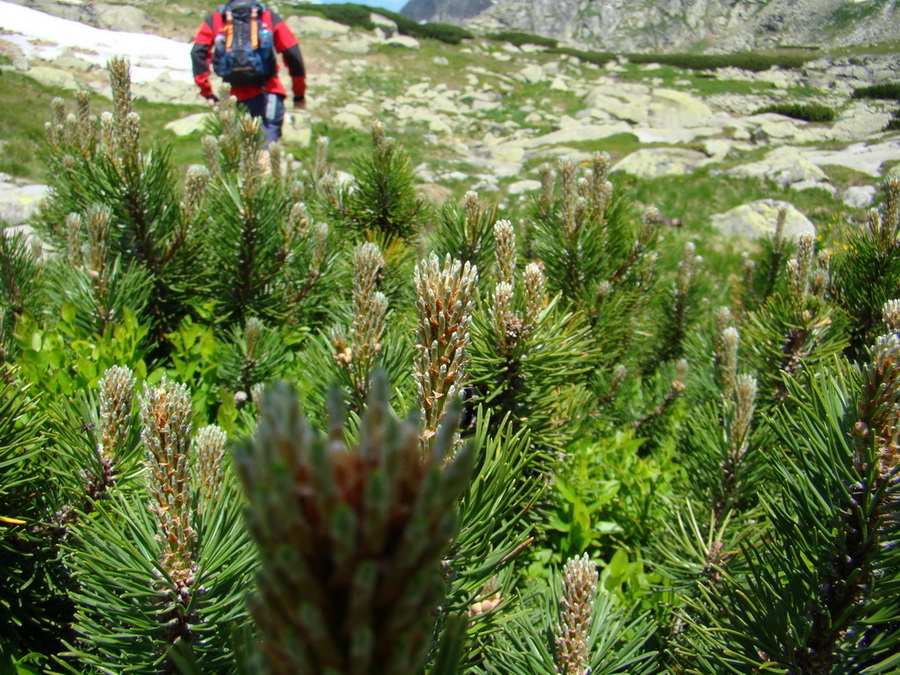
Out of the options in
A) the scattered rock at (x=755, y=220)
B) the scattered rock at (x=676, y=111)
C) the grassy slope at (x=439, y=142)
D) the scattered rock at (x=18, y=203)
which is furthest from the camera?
the scattered rock at (x=676, y=111)

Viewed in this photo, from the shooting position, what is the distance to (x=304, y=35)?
121 ft

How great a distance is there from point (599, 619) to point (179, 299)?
1.97m

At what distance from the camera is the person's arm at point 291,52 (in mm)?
5367

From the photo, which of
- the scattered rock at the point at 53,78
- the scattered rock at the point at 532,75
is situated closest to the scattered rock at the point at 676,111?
the scattered rock at the point at 532,75

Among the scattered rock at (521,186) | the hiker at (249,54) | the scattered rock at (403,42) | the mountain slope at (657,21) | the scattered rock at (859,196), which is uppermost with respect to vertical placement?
the mountain slope at (657,21)

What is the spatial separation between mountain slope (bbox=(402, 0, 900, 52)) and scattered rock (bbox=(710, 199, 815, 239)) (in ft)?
99.1

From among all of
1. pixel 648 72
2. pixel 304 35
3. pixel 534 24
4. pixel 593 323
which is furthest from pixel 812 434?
pixel 534 24

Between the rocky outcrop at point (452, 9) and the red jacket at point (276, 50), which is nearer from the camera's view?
the red jacket at point (276, 50)

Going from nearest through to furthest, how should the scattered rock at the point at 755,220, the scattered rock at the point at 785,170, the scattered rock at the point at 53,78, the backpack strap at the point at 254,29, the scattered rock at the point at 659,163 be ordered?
the backpack strap at the point at 254,29 < the scattered rock at the point at 755,220 < the scattered rock at the point at 785,170 < the scattered rock at the point at 659,163 < the scattered rock at the point at 53,78

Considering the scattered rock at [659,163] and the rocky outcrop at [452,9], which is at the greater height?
the rocky outcrop at [452,9]

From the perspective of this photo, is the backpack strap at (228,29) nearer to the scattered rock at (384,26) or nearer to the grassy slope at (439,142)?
the grassy slope at (439,142)

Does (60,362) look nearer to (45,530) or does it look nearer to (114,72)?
(45,530)

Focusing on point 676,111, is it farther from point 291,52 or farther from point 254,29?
point 254,29

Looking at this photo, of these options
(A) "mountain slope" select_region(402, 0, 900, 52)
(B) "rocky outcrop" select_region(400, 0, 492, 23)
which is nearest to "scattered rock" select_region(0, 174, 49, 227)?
(A) "mountain slope" select_region(402, 0, 900, 52)
